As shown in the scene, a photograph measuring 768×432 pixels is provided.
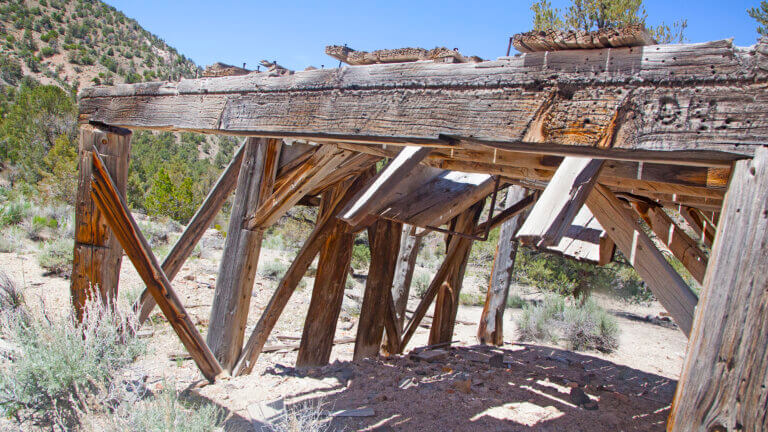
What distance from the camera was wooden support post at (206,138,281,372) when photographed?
3.60m

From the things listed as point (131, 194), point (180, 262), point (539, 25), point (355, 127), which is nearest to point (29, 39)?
point (131, 194)

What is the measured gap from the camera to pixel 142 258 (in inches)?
133

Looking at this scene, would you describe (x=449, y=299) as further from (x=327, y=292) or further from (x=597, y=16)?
(x=597, y=16)

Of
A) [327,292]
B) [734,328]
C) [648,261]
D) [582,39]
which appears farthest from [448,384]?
[582,39]

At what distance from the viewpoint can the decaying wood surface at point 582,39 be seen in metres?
1.75

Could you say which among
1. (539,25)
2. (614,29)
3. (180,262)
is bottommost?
(180,262)

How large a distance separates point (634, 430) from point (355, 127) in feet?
10.6

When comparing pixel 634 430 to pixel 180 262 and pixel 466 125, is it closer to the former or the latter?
pixel 466 125

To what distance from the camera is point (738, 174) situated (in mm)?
1543

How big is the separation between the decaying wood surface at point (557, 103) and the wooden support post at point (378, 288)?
7.27ft

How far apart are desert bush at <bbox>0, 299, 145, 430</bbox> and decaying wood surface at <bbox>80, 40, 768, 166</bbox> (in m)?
1.66

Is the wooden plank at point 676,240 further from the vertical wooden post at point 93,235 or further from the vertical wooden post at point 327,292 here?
the vertical wooden post at point 93,235

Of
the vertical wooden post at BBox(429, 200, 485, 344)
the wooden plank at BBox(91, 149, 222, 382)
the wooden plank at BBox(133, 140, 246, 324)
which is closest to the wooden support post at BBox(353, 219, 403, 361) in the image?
the vertical wooden post at BBox(429, 200, 485, 344)

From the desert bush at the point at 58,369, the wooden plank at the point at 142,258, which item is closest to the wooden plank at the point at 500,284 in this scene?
the wooden plank at the point at 142,258
